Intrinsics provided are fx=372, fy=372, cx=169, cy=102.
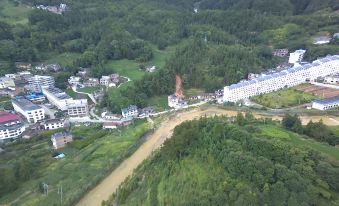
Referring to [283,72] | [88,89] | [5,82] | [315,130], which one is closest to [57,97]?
[88,89]

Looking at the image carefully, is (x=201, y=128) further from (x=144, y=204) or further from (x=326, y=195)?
(x=326, y=195)

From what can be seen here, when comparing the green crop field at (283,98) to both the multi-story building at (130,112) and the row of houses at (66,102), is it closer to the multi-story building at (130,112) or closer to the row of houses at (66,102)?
the multi-story building at (130,112)

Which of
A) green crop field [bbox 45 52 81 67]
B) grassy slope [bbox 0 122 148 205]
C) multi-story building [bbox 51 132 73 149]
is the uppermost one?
green crop field [bbox 45 52 81 67]

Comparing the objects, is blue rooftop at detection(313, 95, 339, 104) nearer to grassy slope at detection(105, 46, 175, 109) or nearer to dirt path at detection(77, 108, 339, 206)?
dirt path at detection(77, 108, 339, 206)

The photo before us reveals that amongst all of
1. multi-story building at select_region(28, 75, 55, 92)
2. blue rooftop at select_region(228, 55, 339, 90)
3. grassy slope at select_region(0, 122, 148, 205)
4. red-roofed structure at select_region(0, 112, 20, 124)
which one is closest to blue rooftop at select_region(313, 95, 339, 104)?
blue rooftop at select_region(228, 55, 339, 90)

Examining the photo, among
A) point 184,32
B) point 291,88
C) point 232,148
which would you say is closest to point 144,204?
point 232,148

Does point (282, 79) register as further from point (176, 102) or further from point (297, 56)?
point (176, 102)
